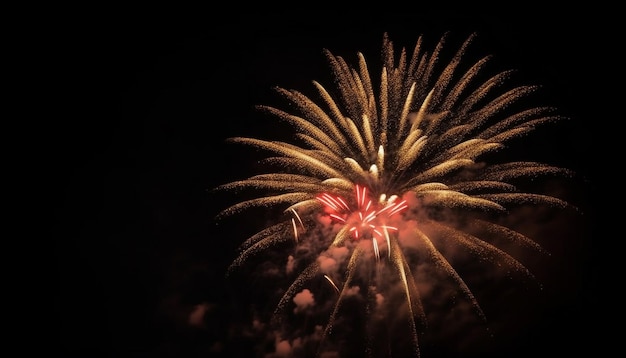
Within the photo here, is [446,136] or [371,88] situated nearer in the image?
[446,136]

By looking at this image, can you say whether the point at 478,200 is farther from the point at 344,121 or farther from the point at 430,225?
the point at 344,121

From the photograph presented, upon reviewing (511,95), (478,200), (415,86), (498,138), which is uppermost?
(415,86)

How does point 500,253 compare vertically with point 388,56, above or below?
below

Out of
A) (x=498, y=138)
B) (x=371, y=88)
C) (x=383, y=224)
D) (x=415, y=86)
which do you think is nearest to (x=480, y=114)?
(x=498, y=138)

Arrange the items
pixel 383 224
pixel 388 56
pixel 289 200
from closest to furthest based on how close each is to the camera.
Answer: pixel 383 224 < pixel 289 200 < pixel 388 56

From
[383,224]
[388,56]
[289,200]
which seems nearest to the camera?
[383,224]

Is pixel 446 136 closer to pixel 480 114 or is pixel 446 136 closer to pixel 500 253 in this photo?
pixel 480 114

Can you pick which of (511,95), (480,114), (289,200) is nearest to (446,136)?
(480,114)
